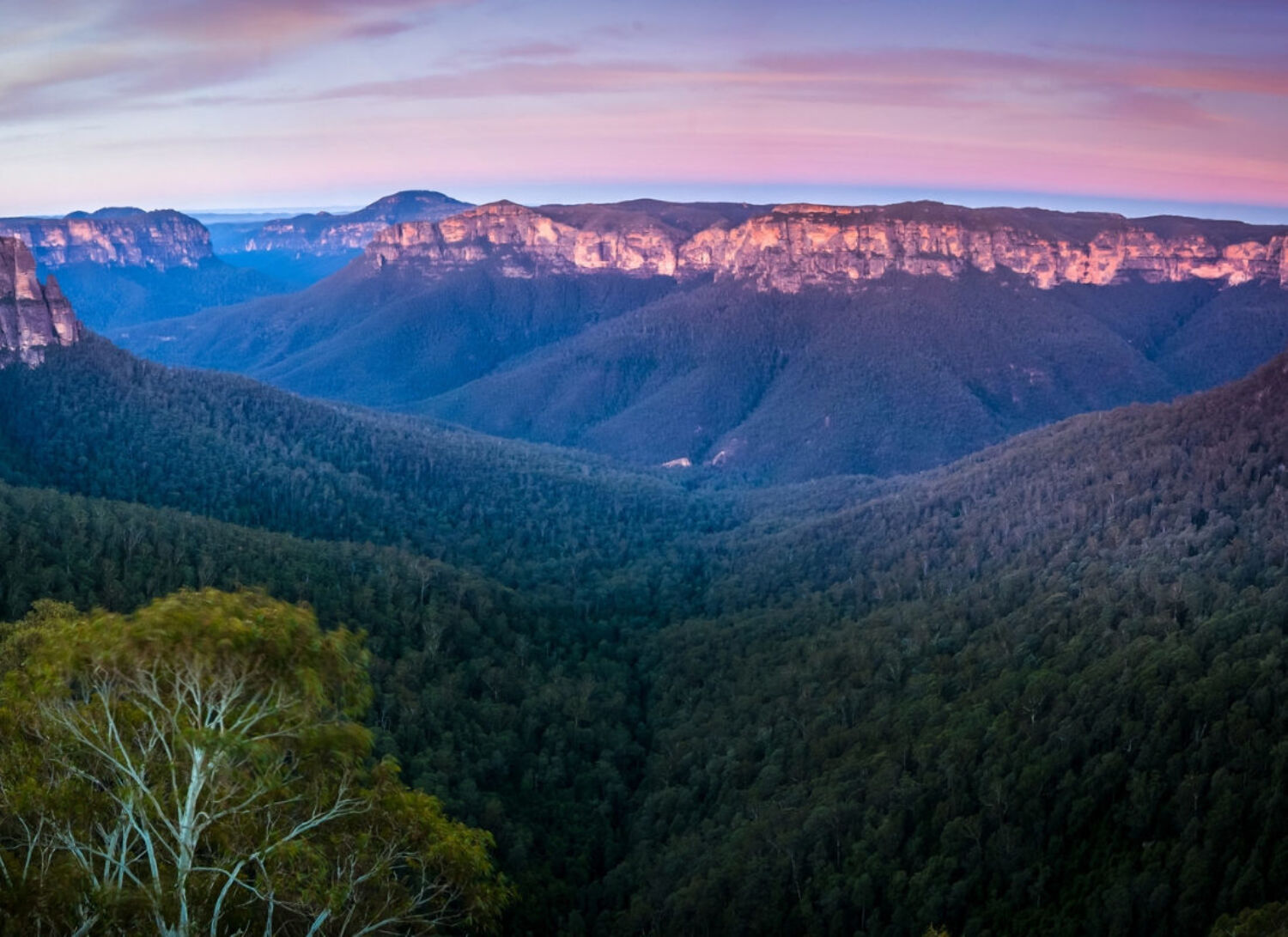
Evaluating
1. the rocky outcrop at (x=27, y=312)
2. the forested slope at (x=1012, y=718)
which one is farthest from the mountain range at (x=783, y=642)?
the rocky outcrop at (x=27, y=312)

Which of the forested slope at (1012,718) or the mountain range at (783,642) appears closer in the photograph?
the forested slope at (1012,718)

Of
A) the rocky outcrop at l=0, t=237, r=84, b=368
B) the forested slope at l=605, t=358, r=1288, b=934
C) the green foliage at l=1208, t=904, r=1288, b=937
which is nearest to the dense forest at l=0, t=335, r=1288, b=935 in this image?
the forested slope at l=605, t=358, r=1288, b=934

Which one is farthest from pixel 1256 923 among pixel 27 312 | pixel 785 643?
pixel 27 312

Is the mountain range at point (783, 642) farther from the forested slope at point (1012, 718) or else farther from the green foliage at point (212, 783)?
the green foliage at point (212, 783)

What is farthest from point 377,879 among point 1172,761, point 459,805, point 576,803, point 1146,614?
point 1146,614

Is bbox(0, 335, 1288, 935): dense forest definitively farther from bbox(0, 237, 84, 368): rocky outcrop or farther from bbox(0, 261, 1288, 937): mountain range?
bbox(0, 237, 84, 368): rocky outcrop

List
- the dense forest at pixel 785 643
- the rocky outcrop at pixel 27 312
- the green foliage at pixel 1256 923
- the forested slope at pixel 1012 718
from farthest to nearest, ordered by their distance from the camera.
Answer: the rocky outcrop at pixel 27 312
the dense forest at pixel 785 643
the forested slope at pixel 1012 718
the green foliage at pixel 1256 923
